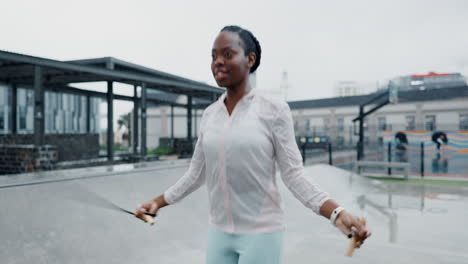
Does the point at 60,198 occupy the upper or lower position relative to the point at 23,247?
upper

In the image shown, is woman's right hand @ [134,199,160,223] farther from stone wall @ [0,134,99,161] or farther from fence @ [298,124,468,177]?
fence @ [298,124,468,177]

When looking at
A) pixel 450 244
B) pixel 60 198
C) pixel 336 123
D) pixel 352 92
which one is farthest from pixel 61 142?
pixel 352 92

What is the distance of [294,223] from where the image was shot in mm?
5629

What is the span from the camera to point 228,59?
1.41m

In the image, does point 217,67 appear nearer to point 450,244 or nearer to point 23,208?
point 23,208

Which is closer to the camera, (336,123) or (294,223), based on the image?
(294,223)

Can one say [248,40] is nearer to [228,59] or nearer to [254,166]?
[228,59]

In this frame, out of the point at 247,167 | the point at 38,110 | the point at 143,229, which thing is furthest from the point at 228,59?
the point at 38,110

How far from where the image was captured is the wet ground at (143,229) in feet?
11.2

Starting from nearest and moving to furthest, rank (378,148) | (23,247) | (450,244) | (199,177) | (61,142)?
(199,177) < (23,247) < (450,244) < (61,142) < (378,148)

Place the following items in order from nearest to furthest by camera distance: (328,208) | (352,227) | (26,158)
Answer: (352,227), (328,208), (26,158)

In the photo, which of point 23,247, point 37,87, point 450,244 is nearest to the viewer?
point 23,247

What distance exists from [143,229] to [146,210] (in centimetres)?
281

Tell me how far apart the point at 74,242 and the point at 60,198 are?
0.75 metres
